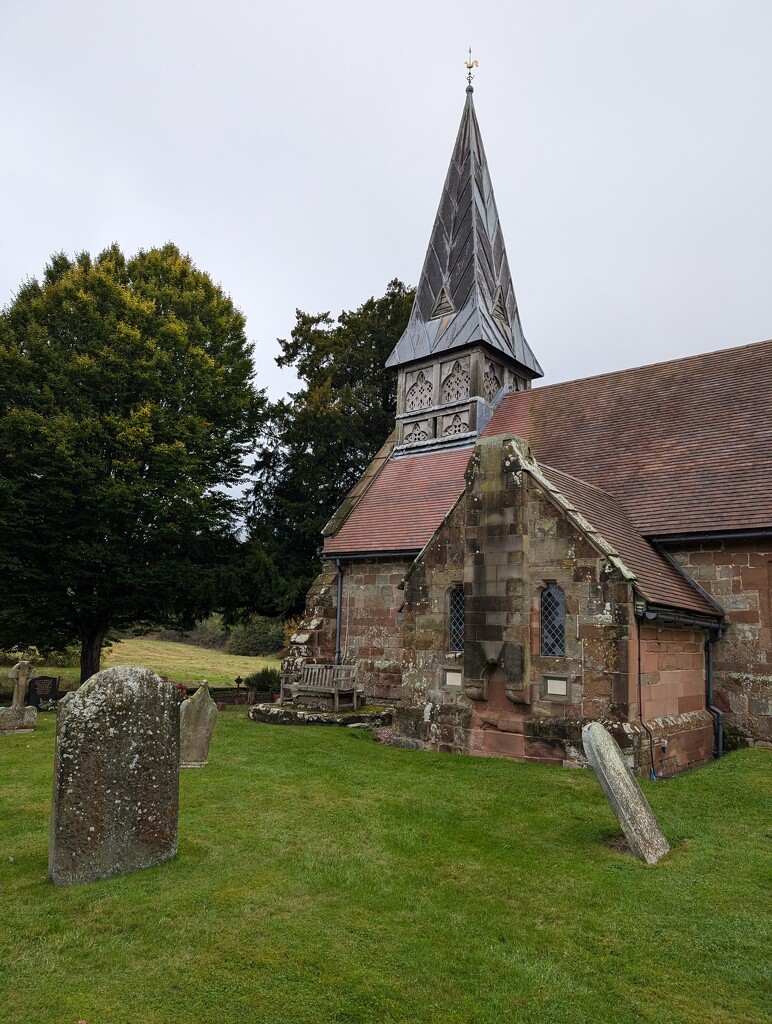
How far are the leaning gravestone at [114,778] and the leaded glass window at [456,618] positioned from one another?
23.3 ft

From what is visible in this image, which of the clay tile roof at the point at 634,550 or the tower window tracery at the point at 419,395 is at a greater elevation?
the tower window tracery at the point at 419,395

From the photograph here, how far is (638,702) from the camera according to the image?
10312 mm

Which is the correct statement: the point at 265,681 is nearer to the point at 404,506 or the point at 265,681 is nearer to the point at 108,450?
the point at 404,506

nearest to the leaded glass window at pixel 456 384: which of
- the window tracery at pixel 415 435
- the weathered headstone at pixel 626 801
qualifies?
the window tracery at pixel 415 435

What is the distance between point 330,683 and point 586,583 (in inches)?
308

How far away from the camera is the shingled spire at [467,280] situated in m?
23.1

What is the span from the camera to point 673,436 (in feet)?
52.0

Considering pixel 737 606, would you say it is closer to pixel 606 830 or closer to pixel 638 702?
pixel 638 702

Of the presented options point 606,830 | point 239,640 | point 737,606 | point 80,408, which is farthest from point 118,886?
point 239,640

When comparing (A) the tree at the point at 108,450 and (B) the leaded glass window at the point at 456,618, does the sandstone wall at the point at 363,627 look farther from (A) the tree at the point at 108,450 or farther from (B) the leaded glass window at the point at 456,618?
(A) the tree at the point at 108,450

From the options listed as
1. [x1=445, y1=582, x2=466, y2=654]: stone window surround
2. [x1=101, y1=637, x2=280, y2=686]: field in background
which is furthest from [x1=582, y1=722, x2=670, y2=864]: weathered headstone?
[x1=101, y1=637, x2=280, y2=686]: field in background

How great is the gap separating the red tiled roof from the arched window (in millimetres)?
3568

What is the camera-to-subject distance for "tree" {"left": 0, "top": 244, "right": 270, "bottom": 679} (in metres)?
19.6

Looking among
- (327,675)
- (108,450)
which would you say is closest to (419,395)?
(108,450)
